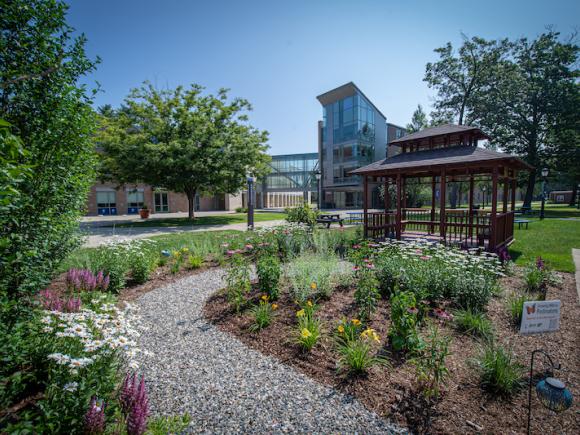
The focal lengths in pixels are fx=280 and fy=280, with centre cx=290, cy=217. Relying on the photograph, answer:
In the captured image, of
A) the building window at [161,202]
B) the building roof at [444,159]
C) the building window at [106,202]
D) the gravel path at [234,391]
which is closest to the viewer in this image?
the gravel path at [234,391]

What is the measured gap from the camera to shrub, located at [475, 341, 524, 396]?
8.85 ft

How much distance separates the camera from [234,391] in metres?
2.82

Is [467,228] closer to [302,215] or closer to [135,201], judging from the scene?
[302,215]

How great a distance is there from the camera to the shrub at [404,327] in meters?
3.15

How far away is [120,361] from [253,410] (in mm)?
1323

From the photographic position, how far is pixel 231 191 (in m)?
20.5

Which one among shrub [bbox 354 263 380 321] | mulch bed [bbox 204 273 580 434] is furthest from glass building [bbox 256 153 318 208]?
mulch bed [bbox 204 273 580 434]

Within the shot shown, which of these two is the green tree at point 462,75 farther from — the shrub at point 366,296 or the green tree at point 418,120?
the shrub at point 366,296

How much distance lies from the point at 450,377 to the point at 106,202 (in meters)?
34.8

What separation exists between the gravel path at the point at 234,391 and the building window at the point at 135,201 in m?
31.9

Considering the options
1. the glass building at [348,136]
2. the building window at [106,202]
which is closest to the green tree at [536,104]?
the glass building at [348,136]

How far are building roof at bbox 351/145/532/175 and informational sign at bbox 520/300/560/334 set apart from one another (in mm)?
6766

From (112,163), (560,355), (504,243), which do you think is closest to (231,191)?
(112,163)

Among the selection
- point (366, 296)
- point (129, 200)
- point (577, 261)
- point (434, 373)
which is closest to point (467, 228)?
point (577, 261)
